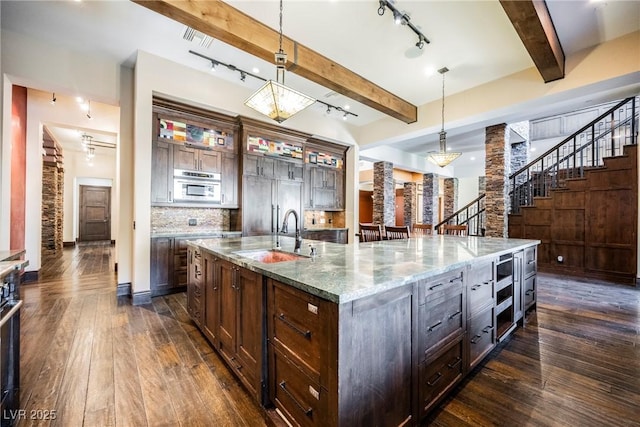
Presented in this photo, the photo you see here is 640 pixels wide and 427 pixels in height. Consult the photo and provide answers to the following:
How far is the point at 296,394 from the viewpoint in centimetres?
136

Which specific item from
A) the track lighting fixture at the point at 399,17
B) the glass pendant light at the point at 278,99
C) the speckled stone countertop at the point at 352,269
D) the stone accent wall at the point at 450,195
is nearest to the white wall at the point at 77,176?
the glass pendant light at the point at 278,99

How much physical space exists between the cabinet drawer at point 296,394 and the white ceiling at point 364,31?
328 centimetres

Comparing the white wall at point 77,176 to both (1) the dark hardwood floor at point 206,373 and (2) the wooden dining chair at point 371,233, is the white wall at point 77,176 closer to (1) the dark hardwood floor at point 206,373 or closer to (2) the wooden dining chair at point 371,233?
(1) the dark hardwood floor at point 206,373

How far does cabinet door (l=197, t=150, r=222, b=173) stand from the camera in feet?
14.5

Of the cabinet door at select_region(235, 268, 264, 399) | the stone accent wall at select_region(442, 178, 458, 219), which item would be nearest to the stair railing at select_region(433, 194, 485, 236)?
the stone accent wall at select_region(442, 178, 458, 219)

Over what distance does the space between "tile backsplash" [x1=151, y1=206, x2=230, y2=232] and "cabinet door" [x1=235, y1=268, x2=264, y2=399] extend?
3.21 m

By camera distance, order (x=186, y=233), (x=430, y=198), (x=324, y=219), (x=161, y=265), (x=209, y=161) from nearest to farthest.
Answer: (x=161, y=265) < (x=186, y=233) < (x=209, y=161) < (x=324, y=219) < (x=430, y=198)

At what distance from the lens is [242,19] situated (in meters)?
2.90

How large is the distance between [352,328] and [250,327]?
2.73 feet

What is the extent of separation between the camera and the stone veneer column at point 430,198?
32.1ft

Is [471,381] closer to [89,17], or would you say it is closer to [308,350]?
[308,350]

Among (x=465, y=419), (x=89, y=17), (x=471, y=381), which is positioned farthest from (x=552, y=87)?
(x=89, y=17)

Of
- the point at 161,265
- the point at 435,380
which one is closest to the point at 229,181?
the point at 161,265

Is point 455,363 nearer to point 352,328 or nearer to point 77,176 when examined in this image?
point 352,328
